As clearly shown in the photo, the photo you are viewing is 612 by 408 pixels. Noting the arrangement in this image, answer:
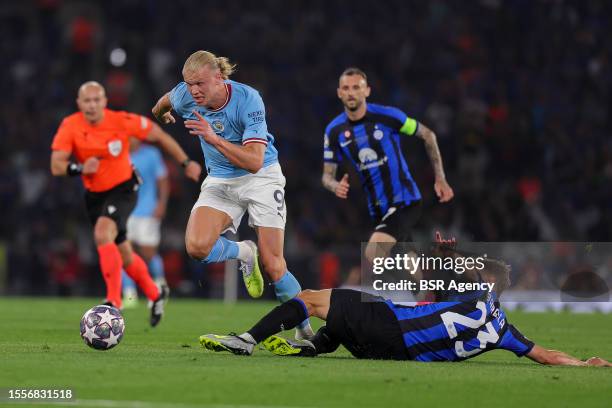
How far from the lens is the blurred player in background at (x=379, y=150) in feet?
37.6

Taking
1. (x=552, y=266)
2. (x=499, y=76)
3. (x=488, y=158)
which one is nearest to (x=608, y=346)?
(x=552, y=266)

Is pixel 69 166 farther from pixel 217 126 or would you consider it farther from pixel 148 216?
pixel 148 216

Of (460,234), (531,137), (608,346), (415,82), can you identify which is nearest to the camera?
(608,346)

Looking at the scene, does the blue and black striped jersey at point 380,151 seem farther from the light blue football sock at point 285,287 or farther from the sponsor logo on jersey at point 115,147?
the light blue football sock at point 285,287

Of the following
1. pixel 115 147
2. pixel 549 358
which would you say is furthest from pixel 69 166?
pixel 549 358

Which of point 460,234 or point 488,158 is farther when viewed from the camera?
point 488,158

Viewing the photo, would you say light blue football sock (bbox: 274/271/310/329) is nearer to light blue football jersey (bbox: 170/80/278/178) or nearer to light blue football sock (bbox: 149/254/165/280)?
light blue football jersey (bbox: 170/80/278/178)

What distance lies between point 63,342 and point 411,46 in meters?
14.7

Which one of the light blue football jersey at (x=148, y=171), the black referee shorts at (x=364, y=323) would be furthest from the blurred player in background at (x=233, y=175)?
the light blue football jersey at (x=148, y=171)

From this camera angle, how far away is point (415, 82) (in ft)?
73.1

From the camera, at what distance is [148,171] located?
56.3 ft

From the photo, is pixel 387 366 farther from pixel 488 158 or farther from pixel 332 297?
pixel 488 158

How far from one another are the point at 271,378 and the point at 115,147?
19.8ft

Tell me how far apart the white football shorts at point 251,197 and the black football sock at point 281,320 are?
1.50m
